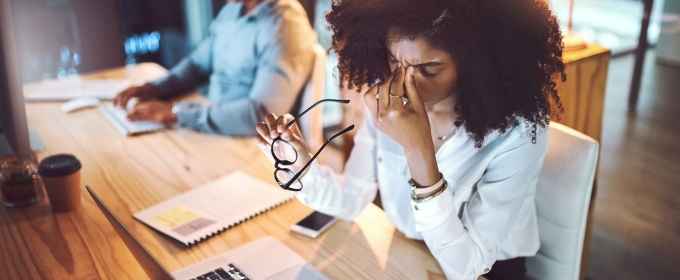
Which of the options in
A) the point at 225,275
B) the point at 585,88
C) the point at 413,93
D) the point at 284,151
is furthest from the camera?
the point at 585,88

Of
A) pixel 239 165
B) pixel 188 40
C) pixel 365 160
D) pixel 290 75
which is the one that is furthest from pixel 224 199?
pixel 188 40

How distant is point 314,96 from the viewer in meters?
1.74

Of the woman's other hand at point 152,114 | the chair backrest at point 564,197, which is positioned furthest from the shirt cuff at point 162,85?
the chair backrest at point 564,197

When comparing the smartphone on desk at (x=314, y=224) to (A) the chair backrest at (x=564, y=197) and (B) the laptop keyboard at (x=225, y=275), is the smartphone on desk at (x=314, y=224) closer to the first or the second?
(B) the laptop keyboard at (x=225, y=275)

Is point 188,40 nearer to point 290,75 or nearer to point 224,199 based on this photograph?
point 290,75

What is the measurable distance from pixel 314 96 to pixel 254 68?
25 cm

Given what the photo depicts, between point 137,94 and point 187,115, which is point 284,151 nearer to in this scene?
point 187,115

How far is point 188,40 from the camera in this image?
3.48 m

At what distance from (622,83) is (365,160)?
1715 millimetres

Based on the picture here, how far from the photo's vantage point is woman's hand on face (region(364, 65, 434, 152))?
86 cm

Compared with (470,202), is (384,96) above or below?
above

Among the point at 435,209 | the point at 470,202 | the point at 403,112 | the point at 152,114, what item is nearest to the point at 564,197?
the point at 470,202

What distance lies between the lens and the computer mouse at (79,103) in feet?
5.94

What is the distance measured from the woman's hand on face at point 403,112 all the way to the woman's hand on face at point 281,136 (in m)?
0.21
